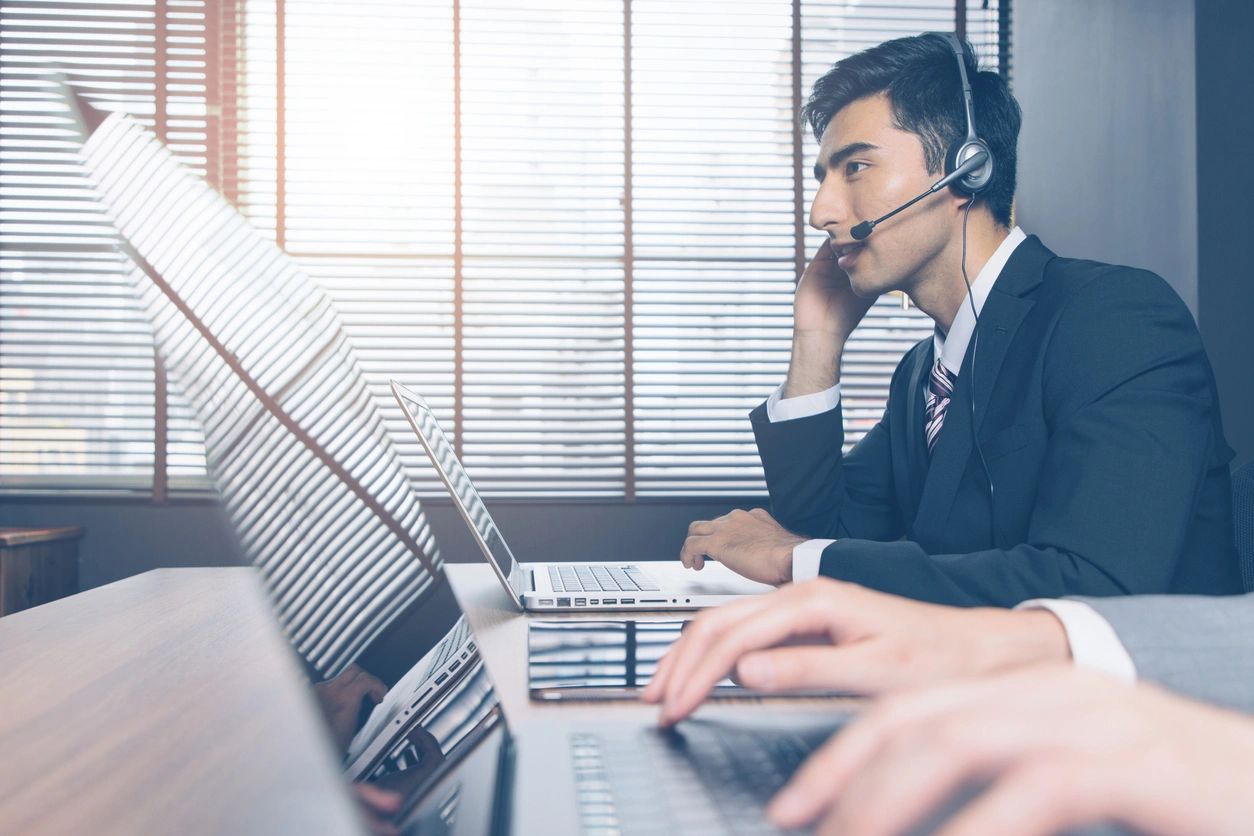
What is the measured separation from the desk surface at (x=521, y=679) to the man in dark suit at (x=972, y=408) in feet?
1.20

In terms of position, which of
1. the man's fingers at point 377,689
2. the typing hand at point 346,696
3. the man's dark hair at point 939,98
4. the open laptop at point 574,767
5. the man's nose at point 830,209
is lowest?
the man's fingers at point 377,689

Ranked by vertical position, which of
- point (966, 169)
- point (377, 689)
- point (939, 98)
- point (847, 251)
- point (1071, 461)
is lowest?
point (377, 689)

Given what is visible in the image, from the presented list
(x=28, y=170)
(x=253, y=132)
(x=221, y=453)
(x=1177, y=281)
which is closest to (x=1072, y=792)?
(x=221, y=453)

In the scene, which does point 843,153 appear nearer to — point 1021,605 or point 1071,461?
point 1071,461

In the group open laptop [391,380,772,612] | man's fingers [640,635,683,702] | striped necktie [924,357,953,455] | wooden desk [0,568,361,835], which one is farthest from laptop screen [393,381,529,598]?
striped necktie [924,357,953,455]

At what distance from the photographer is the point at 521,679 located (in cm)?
69

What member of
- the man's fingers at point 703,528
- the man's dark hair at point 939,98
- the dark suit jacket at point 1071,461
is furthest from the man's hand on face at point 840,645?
the man's dark hair at point 939,98

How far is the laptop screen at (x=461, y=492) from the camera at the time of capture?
1090 mm

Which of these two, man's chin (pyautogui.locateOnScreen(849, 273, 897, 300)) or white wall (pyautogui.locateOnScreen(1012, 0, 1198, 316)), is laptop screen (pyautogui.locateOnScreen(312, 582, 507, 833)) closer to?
man's chin (pyautogui.locateOnScreen(849, 273, 897, 300))

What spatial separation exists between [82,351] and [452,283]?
141 cm

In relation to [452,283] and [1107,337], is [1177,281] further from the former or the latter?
[452,283]

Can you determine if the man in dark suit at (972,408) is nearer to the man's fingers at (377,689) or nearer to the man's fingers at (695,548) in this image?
the man's fingers at (695,548)

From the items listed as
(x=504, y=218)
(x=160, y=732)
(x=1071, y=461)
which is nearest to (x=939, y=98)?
(x=1071, y=461)

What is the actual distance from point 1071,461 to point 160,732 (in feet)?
3.40
